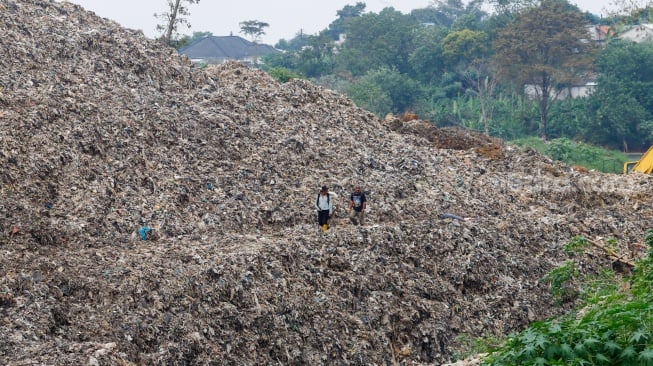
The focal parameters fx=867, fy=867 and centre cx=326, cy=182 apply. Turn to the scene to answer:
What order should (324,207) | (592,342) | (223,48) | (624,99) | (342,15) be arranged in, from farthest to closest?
(342,15)
(223,48)
(624,99)
(324,207)
(592,342)

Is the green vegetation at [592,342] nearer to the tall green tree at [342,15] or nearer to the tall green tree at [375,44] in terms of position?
the tall green tree at [375,44]

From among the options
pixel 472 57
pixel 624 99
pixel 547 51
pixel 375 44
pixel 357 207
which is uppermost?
pixel 375 44

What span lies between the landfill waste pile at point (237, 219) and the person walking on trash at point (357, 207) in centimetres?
19

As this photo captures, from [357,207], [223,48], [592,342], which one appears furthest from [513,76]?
[592,342]

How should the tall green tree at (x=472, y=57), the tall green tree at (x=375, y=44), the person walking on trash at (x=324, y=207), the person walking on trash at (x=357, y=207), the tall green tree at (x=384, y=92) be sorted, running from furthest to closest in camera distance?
the tall green tree at (x=375, y=44) → the tall green tree at (x=472, y=57) → the tall green tree at (x=384, y=92) → the person walking on trash at (x=357, y=207) → the person walking on trash at (x=324, y=207)

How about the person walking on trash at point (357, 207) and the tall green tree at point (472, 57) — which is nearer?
the person walking on trash at point (357, 207)

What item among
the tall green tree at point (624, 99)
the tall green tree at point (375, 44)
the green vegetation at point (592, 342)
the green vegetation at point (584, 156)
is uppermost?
the tall green tree at point (375, 44)

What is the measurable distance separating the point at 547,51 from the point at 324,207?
98.2 feet

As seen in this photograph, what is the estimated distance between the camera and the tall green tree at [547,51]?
38.7 m

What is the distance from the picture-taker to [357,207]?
38.8 ft

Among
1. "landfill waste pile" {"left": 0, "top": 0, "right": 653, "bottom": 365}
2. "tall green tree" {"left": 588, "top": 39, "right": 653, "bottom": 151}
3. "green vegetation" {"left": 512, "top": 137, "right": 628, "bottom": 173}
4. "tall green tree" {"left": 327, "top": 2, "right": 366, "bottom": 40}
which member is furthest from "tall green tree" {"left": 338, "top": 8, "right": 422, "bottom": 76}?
"landfill waste pile" {"left": 0, "top": 0, "right": 653, "bottom": 365}

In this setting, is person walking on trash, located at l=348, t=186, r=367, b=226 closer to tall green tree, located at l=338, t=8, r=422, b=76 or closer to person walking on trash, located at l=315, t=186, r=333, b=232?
person walking on trash, located at l=315, t=186, r=333, b=232

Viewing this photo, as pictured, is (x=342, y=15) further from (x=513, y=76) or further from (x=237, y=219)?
(x=237, y=219)

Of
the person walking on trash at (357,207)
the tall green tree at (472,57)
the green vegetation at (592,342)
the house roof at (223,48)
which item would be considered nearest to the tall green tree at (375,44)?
the tall green tree at (472,57)
